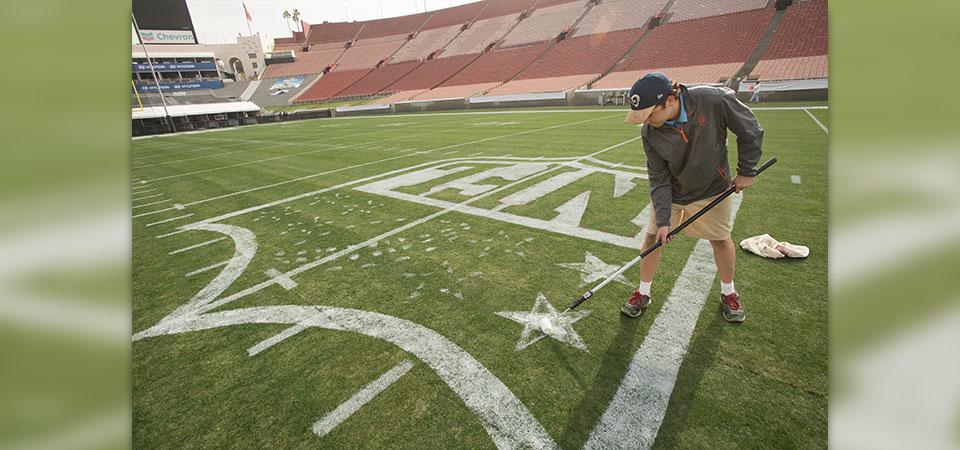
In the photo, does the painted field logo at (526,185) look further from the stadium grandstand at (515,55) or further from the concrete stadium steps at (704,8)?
the concrete stadium steps at (704,8)

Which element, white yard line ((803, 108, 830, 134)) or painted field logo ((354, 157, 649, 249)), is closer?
painted field logo ((354, 157, 649, 249))

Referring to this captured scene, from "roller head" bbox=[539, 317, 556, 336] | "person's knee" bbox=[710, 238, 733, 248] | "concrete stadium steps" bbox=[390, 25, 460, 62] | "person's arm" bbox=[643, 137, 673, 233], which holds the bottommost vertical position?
"roller head" bbox=[539, 317, 556, 336]

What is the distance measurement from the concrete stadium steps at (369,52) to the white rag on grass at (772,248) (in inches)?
2714

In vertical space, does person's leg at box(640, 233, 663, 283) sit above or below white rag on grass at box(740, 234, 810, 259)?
above

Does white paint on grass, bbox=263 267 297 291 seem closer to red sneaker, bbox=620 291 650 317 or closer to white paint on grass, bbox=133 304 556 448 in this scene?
white paint on grass, bbox=133 304 556 448

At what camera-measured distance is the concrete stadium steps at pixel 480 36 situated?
2267 inches

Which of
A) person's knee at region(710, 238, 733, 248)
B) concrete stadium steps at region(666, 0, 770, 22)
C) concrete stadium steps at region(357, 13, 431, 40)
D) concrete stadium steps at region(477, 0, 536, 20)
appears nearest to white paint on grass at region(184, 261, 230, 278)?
person's knee at region(710, 238, 733, 248)

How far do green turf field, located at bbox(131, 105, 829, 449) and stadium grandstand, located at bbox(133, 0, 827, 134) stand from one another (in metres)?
24.4

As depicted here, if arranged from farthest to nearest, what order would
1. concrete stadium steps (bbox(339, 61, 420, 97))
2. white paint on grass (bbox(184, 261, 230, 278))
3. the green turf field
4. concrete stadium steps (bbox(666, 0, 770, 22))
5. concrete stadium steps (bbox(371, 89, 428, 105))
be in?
concrete stadium steps (bbox(339, 61, 420, 97)), concrete stadium steps (bbox(371, 89, 428, 105)), concrete stadium steps (bbox(666, 0, 770, 22)), white paint on grass (bbox(184, 261, 230, 278)), the green turf field

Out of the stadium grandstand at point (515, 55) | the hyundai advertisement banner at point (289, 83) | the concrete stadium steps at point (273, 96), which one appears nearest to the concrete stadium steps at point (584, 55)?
the stadium grandstand at point (515, 55)

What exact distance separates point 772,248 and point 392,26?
81.2 meters

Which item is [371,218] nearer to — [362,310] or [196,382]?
[362,310]

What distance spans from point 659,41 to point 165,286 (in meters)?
45.3

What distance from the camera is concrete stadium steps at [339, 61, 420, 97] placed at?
58562 millimetres
